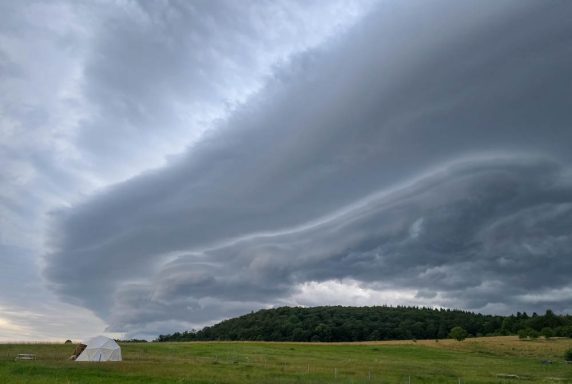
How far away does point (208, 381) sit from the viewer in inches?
2061

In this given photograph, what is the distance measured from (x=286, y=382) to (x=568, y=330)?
136994 mm

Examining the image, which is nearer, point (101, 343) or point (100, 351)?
point (100, 351)

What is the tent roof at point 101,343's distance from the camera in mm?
84125

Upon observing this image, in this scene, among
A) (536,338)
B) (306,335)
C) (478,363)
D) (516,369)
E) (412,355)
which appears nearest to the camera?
(516,369)

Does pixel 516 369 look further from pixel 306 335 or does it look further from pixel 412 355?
pixel 306 335

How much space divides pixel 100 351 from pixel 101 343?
1650 millimetres

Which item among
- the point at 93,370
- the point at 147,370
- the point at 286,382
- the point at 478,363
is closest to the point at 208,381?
the point at 286,382

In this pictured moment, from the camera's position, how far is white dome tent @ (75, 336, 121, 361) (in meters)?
82.3

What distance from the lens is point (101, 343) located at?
8462cm

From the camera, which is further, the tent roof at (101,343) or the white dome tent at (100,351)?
the tent roof at (101,343)

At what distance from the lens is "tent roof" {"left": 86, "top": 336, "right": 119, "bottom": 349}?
3312 inches

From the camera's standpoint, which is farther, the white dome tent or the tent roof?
the tent roof

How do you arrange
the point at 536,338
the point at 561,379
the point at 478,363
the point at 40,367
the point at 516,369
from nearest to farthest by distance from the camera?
the point at 40,367
the point at 561,379
the point at 516,369
the point at 478,363
the point at 536,338

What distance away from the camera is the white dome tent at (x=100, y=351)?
82312mm
